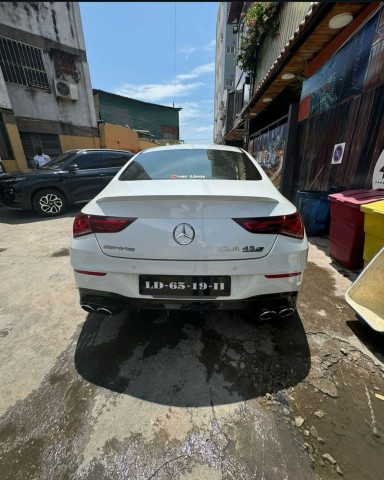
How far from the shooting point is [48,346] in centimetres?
224

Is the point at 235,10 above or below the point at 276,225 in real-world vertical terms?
above

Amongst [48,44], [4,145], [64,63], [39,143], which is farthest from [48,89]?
[4,145]

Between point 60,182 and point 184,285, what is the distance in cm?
600

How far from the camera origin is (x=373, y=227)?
285 cm

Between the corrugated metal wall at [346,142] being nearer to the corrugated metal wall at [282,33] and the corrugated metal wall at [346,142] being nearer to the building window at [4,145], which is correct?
the corrugated metal wall at [282,33]

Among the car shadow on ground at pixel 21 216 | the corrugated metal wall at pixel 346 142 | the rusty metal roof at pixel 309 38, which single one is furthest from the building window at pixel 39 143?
the corrugated metal wall at pixel 346 142

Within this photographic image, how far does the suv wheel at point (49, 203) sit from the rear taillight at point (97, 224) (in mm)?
5385

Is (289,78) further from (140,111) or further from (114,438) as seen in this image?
(140,111)

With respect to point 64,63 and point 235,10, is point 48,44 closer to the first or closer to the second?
point 64,63

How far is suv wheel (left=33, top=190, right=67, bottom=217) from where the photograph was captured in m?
6.42

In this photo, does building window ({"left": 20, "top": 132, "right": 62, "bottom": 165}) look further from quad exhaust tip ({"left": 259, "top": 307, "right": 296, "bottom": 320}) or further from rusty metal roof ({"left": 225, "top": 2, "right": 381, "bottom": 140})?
quad exhaust tip ({"left": 259, "top": 307, "right": 296, "bottom": 320})

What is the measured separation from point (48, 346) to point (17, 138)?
1177cm

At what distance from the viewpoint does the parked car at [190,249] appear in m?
1.73

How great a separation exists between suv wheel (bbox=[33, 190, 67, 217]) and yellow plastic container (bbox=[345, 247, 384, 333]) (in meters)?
6.57
